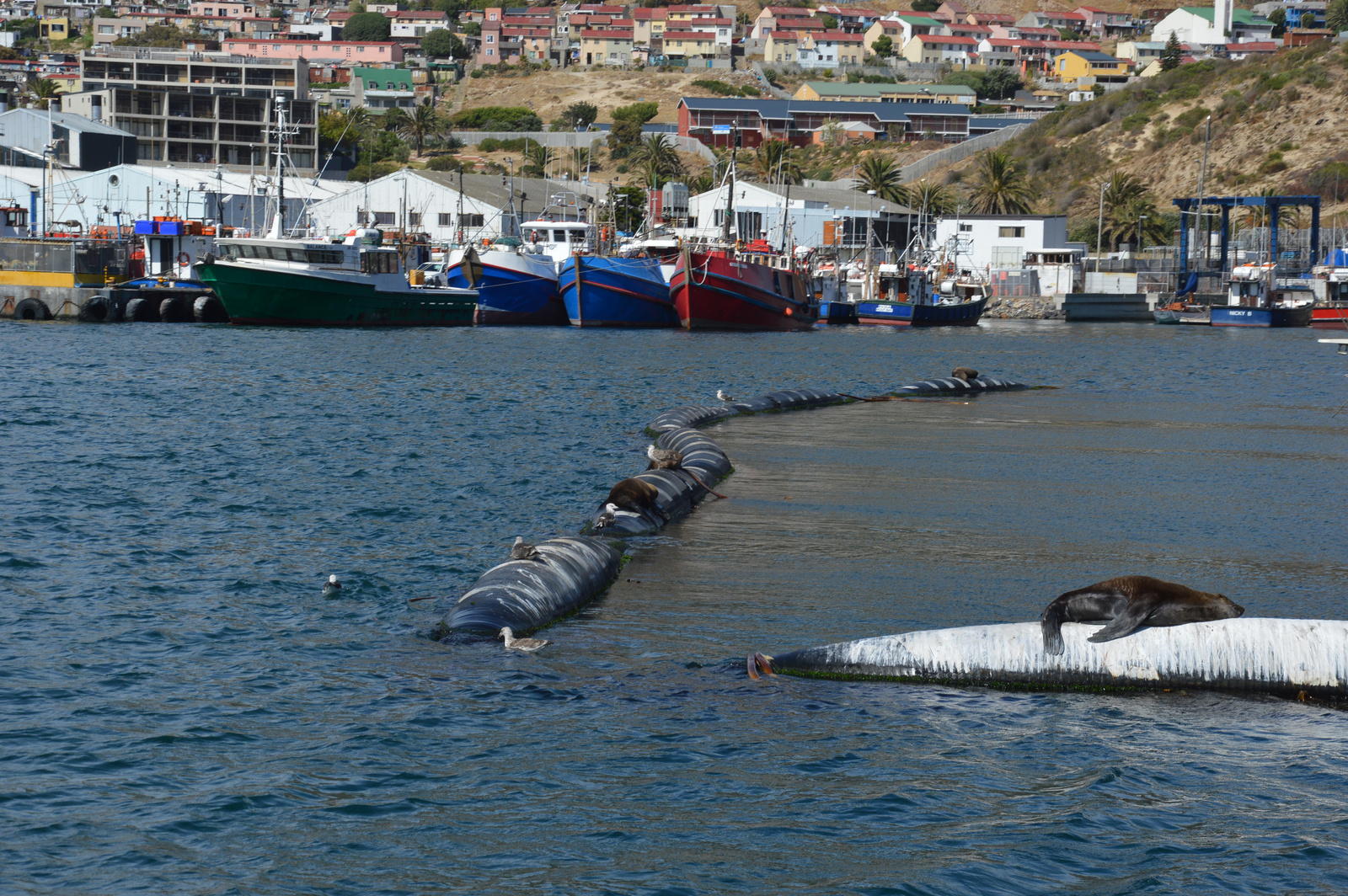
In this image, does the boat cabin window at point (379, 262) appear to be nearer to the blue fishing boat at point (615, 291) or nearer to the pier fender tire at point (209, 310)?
the pier fender tire at point (209, 310)

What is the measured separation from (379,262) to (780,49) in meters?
135

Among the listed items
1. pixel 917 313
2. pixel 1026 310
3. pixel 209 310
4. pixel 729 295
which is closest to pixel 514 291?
pixel 729 295

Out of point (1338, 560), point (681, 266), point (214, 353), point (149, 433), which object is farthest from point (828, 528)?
point (681, 266)

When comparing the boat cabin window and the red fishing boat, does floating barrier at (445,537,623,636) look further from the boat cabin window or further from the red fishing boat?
the red fishing boat

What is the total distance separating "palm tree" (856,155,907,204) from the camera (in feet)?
346

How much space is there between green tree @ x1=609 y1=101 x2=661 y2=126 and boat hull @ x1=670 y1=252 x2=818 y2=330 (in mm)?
83764

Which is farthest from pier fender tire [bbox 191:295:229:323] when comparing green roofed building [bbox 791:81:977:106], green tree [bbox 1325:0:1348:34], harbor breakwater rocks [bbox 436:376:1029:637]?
green tree [bbox 1325:0:1348:34]

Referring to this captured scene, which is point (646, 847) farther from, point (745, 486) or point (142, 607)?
point (745, 486)

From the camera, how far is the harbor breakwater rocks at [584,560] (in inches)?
457

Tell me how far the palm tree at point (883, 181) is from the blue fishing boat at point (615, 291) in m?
46.0

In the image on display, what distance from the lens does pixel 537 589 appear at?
39.5ft

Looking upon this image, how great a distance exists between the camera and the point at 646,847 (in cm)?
766

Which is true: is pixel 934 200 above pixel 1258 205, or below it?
above

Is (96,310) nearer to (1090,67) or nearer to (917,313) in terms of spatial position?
(917,313)
